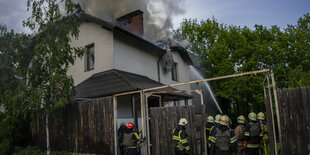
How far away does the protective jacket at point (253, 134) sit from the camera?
703cm

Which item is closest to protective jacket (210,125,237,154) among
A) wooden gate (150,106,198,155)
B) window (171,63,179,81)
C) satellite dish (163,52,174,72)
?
wooden gate (150,106,198,155)

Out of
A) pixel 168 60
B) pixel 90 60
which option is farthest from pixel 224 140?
pixel 168 60

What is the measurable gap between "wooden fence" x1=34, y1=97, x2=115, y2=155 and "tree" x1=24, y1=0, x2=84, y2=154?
0.68m

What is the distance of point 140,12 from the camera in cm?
1653

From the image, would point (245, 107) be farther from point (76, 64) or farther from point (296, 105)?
point (296, 105)

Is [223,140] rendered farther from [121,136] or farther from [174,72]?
[174,72]

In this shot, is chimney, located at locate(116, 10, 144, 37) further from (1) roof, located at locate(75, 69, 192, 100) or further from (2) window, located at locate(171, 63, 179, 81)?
(1) roof, located at locate(75, 69, 192, 100)

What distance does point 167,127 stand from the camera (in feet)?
27.2

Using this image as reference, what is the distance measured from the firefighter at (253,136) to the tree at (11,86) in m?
8.50

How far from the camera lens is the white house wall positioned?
1273 cm

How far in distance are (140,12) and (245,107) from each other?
18.3 metres

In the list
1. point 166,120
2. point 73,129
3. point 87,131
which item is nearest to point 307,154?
point 166,120

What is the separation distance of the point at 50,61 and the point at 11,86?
341 centimetres

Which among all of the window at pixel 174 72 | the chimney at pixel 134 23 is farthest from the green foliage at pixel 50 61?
the window at pixel 174 72
